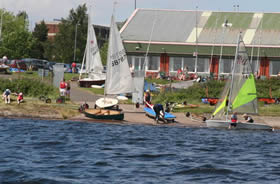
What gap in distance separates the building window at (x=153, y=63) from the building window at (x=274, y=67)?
42.9ft

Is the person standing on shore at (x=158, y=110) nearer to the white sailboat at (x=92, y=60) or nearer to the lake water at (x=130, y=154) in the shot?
the lake water at (x=130, y=154)

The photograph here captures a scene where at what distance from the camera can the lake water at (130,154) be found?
24328 mm

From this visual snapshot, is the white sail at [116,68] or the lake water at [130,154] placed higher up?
the white sail at [116,68]

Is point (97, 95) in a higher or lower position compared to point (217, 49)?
lower

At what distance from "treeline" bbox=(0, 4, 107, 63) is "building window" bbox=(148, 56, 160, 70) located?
37.5m

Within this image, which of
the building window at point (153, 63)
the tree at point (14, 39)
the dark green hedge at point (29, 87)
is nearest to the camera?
the dark green hedge at point (29, 87)

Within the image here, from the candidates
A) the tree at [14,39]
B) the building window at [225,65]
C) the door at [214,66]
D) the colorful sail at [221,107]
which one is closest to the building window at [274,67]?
the building window at [225,65]

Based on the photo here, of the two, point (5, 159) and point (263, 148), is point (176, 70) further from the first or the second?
point (5, 159)

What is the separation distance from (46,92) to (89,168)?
25.7 metres

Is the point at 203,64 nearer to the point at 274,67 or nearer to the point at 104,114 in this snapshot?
the point at 274,67

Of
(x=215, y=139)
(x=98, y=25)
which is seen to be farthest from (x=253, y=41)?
(x=98, y=25)

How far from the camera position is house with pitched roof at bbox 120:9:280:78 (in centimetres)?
7538

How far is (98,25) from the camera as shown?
480 ft

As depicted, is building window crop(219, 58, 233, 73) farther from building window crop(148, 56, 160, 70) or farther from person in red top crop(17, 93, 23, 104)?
person in red top crop(17, 93, 23, 104)
